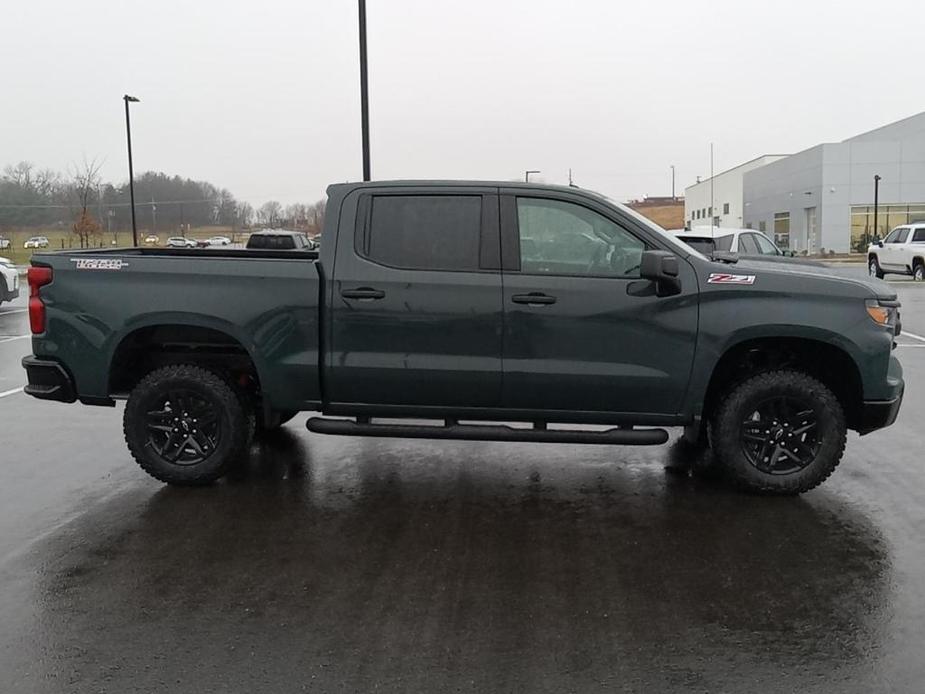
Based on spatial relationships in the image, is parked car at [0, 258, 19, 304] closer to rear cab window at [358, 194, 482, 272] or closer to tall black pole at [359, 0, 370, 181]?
tall black pole at [359, 0, 370, 181]

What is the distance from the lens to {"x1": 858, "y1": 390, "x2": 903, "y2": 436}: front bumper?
535 cm

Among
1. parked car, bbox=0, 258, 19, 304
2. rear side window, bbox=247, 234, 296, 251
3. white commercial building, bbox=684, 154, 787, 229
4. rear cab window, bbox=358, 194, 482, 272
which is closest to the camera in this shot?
→ rear cab window, bbox=358, 194, 482, 272

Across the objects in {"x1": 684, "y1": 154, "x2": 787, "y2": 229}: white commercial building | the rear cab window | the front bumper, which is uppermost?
{"x1": 684, "y1": 154, "x2": 787, "y2": 229}: white commercial building

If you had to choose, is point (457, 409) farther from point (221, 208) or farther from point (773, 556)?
point (221, 208)

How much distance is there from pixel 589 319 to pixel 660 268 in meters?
0.54

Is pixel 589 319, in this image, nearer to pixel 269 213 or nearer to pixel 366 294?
pixel 366 294

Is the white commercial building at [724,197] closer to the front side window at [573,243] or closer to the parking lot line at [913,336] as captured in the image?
the parking lot line at [913,336]

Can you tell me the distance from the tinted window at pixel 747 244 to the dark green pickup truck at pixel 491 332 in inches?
481

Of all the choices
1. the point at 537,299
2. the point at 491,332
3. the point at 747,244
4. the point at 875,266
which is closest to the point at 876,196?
the point at 875,266

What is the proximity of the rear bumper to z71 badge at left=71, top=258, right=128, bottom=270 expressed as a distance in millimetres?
698

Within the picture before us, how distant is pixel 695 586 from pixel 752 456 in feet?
5.22

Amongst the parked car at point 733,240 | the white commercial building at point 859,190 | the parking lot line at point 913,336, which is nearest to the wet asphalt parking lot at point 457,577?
the parking lot line at point 913,336

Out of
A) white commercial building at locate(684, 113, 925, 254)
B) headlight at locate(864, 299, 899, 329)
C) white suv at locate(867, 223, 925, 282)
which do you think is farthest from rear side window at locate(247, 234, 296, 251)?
white commercial building at locate(684, 113, 925, 254)

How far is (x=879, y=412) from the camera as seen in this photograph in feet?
17.6
